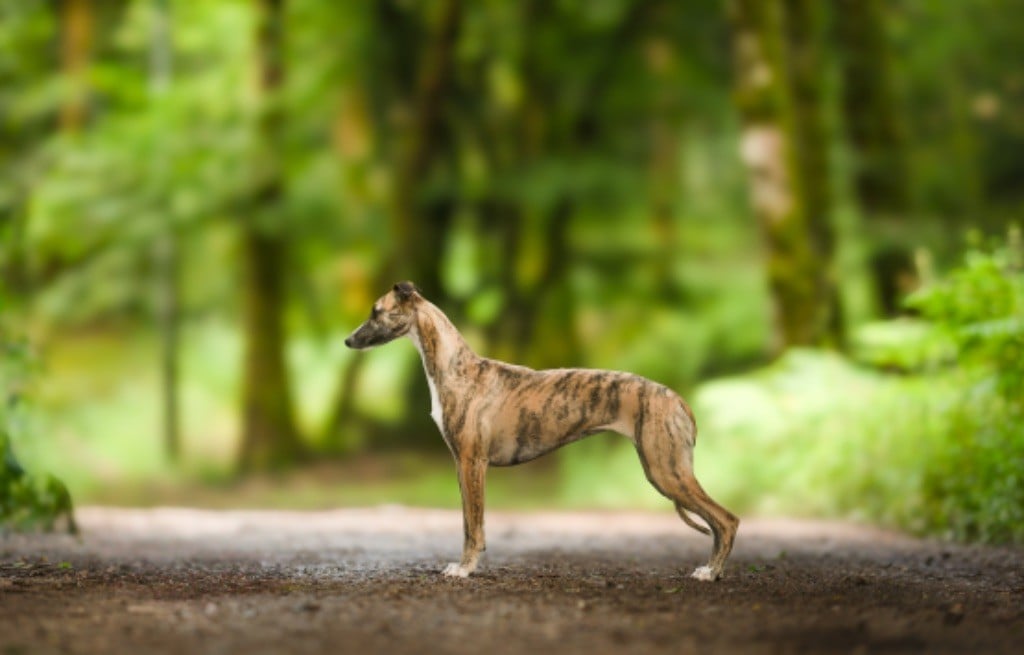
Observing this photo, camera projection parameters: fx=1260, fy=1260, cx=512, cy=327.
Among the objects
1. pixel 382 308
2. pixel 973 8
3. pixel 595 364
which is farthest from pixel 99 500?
pixel 973 8

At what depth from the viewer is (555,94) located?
26891mm

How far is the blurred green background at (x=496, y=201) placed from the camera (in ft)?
64.8

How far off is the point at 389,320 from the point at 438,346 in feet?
1.13

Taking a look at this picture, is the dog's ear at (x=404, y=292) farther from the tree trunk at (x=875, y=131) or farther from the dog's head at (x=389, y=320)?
the tree trunk at (x=875, y=131)

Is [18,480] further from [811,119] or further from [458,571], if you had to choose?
[811,119]

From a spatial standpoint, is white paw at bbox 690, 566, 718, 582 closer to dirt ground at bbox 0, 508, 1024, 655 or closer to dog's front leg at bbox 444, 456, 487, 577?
dirt ground at bbox 0, 508, 1024, 655

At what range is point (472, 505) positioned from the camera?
7340 mm

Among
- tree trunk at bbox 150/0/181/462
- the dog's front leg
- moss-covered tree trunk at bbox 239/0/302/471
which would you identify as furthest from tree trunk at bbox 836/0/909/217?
the dog's front leg

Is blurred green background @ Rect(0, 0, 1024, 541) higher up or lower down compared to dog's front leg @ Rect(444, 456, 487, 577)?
higher up

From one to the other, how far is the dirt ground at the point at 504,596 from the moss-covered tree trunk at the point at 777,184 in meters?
6.00

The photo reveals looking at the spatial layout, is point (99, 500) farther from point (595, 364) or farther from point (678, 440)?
point (678, 440)

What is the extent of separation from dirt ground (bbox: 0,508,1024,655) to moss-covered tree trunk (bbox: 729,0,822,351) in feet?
19.7

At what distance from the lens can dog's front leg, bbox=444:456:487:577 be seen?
7.34 meters

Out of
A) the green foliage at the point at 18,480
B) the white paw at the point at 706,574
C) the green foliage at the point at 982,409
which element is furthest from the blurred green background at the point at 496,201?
the white paw at the point at 706,574
